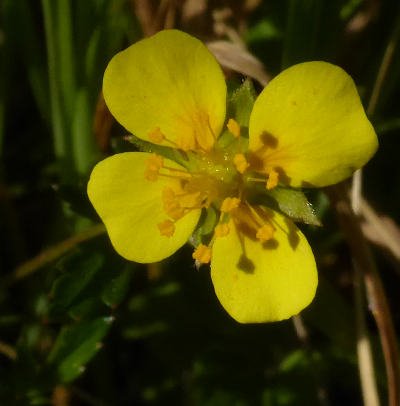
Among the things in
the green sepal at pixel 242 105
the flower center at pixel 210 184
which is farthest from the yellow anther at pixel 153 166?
the green sepal at pixel 242 105

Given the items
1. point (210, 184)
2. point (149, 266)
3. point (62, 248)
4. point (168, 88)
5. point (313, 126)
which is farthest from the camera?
point (149, 266)

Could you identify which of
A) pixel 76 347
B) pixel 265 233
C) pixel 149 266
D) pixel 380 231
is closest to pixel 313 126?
pixel 265 233

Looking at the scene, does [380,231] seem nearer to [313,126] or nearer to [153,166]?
[313,126]

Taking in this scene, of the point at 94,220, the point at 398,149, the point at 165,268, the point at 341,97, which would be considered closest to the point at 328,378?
the point at 165,268

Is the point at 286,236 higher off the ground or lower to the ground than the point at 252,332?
higher

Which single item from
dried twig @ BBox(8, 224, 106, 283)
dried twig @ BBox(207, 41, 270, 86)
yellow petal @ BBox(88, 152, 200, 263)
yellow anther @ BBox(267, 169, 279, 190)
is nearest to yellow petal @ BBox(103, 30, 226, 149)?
yellow petal @ BBox(88, 152, 200, 263)

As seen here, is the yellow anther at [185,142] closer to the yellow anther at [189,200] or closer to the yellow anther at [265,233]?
the yellow anther at [189,200]

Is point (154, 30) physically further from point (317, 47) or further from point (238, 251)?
point (238, 251)

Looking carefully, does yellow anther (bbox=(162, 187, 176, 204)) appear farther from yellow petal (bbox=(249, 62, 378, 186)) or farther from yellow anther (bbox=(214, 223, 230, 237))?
yellow petal (bbox=(249, 62, 378, 186))
